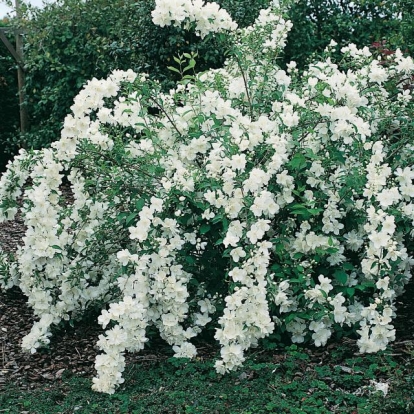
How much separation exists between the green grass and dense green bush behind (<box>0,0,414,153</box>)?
3801mm

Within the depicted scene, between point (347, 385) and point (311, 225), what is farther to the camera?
point (311, 225)

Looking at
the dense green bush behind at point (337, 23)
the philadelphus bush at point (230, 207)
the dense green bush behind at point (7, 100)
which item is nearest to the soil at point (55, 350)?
the philadelphus bush at point (230, 207)

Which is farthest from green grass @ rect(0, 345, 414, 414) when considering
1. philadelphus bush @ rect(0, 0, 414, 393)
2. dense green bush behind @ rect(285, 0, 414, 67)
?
dense green bush behind @ rect(285, 0, 414, 67)

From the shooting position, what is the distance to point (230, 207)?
3783 mm

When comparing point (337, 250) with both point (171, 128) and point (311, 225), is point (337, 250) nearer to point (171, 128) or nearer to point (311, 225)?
point (311, 225)

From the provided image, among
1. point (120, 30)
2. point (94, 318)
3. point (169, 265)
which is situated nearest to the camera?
point (169, 265)

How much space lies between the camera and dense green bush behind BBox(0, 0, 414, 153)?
7.48 m

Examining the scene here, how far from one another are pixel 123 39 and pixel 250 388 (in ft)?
16.3

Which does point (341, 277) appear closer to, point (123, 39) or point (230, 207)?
point (230, 207)

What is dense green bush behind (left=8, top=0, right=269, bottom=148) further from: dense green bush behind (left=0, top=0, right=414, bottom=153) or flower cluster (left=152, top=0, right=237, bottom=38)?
flower cluster (left=152, top=0, right=237, bottom=38)

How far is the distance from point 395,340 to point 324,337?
0.40 meters

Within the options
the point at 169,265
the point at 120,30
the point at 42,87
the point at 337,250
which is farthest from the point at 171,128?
the point at 42,87

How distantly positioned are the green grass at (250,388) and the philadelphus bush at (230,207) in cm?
10

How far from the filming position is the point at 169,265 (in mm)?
3953
